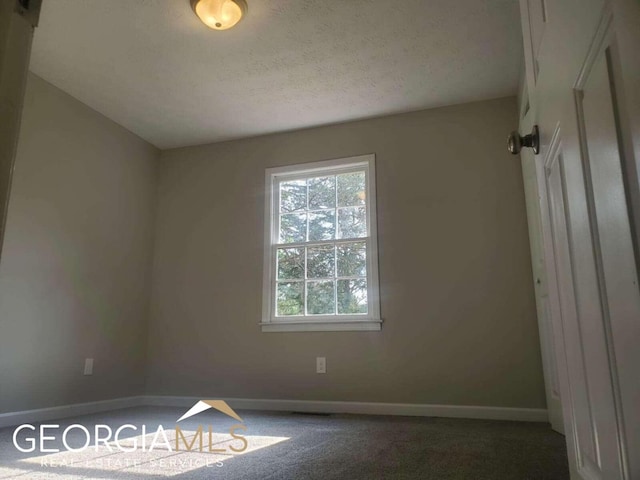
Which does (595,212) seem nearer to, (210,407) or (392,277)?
(392,277)

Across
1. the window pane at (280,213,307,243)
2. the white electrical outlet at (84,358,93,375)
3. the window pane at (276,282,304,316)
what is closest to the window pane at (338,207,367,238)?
the window pane at (280,213,307,243)

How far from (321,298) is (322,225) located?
59cm

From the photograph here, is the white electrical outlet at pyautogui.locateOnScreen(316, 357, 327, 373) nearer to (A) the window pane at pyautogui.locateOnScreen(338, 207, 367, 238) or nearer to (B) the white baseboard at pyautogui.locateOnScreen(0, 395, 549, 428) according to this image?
(B) the white baseboard at pyautogui.locateOnScreen(0, 395, 549, 428)

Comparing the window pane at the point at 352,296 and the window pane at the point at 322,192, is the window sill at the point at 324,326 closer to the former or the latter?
the window pane at the point at 352,296

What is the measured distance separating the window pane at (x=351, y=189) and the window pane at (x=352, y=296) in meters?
0.64

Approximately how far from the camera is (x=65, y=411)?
2908mm

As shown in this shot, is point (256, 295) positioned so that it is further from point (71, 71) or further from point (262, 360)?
point (71, 71)

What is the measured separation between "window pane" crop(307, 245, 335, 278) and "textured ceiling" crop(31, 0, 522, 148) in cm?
105

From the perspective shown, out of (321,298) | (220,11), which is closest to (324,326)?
(321,298)

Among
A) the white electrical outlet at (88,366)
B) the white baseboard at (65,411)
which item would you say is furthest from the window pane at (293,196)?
the white baseboard at (65,411)

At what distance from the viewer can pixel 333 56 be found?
2762 mm

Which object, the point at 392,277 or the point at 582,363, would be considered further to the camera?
the point at 392,277

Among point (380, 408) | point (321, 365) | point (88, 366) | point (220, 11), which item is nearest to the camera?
point (220, 11)

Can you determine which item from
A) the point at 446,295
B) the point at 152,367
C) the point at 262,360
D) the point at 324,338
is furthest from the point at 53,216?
the point at 446,295
